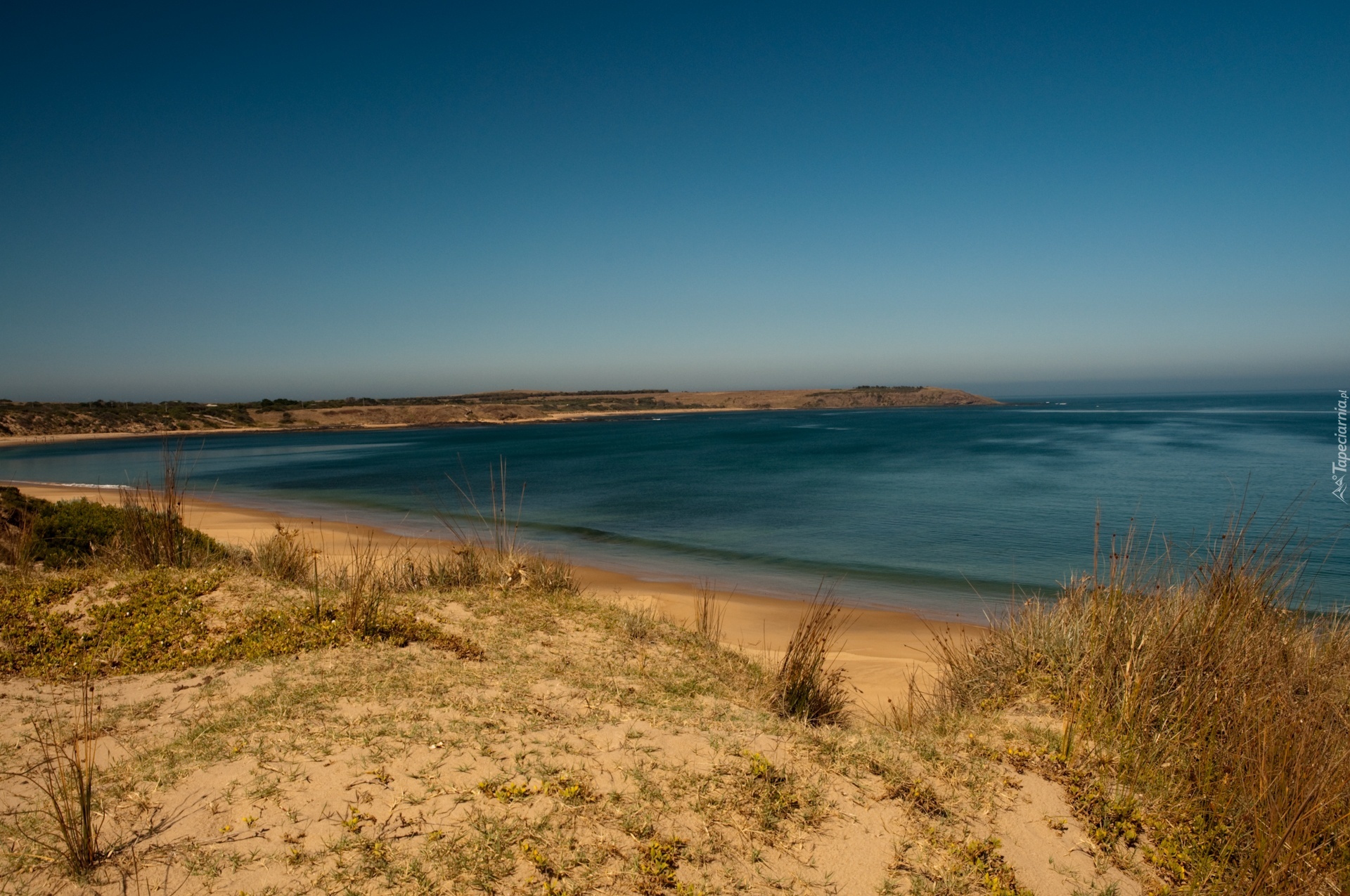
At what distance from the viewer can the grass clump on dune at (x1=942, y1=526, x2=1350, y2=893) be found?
326cm

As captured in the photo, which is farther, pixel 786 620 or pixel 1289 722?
pixel 786 620

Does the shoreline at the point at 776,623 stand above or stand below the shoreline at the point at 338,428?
below

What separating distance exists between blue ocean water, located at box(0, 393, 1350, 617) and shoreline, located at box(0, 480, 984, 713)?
92 centimetres

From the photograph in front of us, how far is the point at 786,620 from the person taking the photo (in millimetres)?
10852

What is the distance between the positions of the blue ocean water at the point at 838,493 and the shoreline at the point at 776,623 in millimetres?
923

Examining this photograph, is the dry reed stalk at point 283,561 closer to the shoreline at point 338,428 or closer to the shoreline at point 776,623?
the shoreline at point 776,623

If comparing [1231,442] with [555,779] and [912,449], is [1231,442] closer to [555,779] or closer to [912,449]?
[912,449]

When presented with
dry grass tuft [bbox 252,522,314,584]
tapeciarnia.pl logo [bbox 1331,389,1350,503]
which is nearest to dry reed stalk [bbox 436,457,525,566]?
dry grass tuft [bbox 252,522,314,584]

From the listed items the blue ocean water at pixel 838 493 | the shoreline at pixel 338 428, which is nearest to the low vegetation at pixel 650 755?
the blue ocean water at pixel 838 493

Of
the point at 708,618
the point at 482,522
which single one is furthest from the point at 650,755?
the point at 482,522

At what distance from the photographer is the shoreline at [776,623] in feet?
26.1

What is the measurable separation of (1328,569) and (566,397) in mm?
124041

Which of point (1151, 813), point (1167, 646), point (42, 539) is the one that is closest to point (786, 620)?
point (1167, 646)

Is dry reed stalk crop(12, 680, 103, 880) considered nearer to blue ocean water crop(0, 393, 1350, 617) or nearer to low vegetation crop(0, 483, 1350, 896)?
low vegetation crop(0, 483, 1350, 896)
